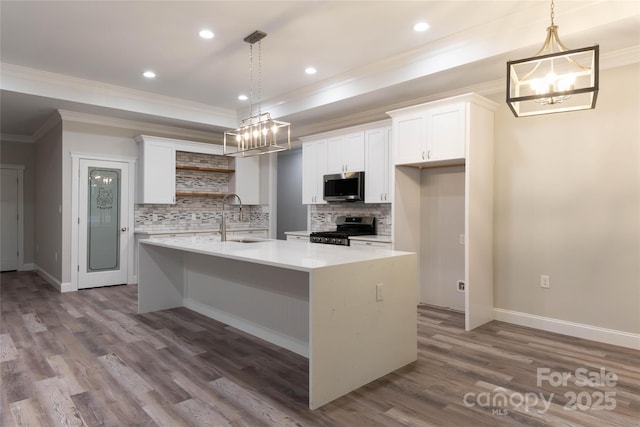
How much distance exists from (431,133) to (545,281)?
1.87m

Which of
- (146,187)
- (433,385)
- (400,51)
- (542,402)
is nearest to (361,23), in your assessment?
(400,51)

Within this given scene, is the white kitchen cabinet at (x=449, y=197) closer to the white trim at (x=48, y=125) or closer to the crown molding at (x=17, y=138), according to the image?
the white trim at (x=48, y=125)

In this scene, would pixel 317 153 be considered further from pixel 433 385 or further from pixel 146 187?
pixel 433 385

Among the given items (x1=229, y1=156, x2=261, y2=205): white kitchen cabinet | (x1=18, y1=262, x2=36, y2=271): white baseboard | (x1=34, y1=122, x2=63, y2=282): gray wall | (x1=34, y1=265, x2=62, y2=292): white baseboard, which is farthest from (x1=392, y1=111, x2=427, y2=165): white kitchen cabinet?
(x1=18, y1=262, x2=36, y2=271): white baseboard

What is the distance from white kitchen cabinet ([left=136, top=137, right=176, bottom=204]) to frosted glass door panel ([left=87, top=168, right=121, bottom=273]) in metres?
0.37

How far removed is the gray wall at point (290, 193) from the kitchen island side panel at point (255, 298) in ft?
12.6

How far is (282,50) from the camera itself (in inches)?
159

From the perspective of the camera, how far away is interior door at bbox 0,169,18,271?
7324 millimetres

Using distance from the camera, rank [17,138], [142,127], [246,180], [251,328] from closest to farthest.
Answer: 1. [251,328]
2. [142,127]
3. [246,180]
4. [17,138]

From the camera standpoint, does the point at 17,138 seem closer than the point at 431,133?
No

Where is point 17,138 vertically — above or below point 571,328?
above

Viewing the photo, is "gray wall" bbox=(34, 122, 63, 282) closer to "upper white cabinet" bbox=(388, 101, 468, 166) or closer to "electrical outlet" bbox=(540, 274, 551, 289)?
"upper white cabinet" bbox=(388, 101, 468, 166)

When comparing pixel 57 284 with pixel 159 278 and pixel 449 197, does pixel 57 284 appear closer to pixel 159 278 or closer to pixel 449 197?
pixel 159 278

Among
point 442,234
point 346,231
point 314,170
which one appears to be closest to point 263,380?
point 442,234
